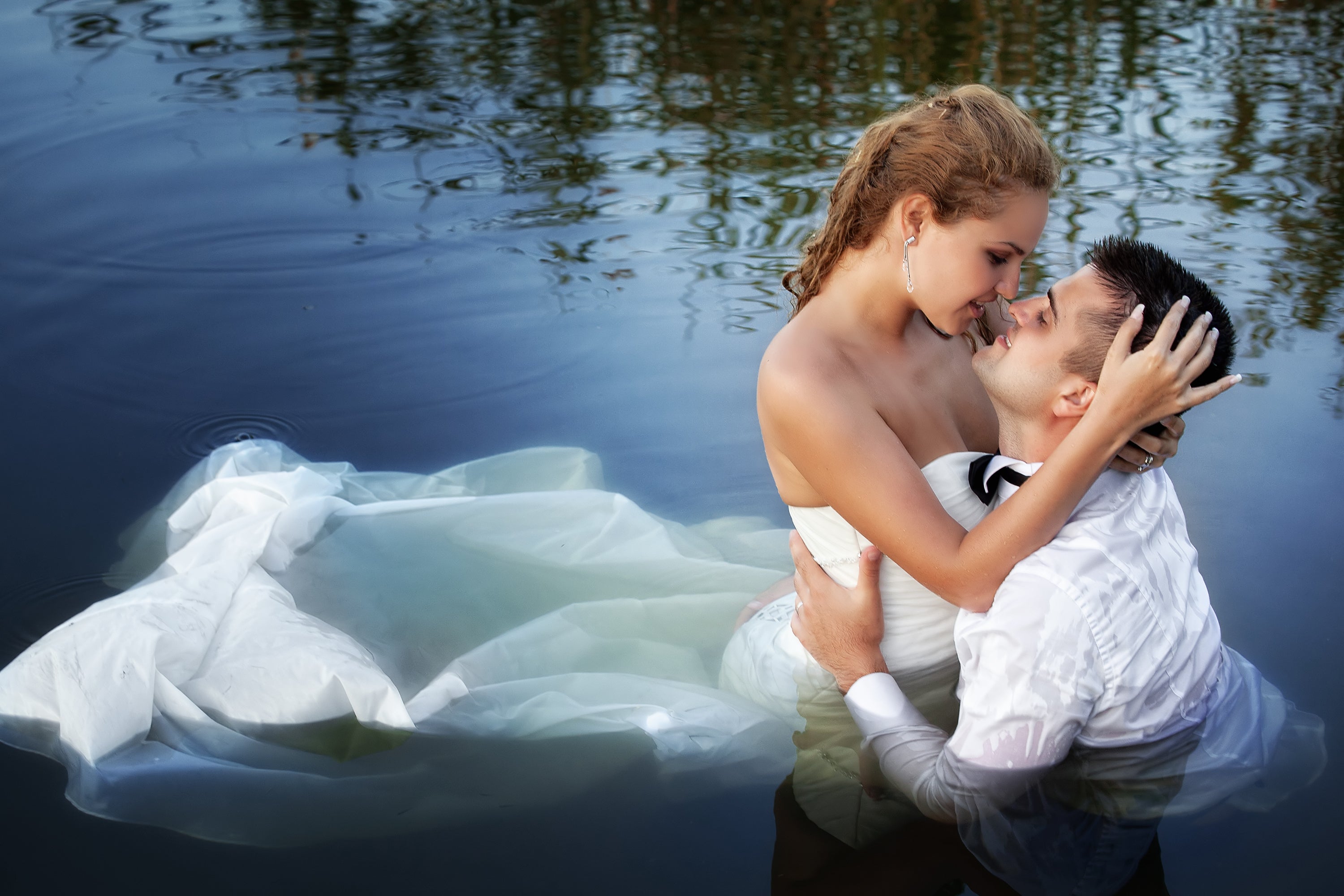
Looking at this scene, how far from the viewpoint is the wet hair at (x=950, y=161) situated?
1.88 meters

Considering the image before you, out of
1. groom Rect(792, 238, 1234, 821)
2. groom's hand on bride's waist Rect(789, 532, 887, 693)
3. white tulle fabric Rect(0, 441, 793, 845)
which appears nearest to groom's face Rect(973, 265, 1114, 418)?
groom Rect(792, 238, 1234, 821)

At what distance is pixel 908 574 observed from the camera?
6.79 ft

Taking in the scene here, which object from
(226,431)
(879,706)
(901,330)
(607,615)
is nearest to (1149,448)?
(901,330)

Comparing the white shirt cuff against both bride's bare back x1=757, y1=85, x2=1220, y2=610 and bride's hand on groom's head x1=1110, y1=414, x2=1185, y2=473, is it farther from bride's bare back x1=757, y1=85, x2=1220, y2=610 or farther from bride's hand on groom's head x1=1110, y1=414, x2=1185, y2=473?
bride's hand on groom's head x1=1110, y1=414, x2=1185, y2=473

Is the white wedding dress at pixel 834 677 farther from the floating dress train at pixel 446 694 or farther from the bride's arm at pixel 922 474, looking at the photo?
the bride's arm at pixel 922 474

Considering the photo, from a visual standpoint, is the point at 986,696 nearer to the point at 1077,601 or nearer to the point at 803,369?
the point at 1077,601

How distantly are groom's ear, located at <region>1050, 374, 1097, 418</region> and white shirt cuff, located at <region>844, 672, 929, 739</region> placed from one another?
0.59m

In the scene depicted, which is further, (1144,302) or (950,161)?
(950,161)

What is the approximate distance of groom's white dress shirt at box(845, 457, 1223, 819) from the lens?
1.74 metres

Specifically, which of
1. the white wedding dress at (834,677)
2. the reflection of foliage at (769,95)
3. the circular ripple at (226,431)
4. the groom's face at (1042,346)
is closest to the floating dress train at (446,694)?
the white wedding dress at (834,677)

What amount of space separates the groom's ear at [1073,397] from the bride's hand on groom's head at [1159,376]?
0.12m

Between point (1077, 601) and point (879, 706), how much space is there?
468 millimetres

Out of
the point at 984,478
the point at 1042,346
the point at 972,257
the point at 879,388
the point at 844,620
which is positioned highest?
the point at 972,257

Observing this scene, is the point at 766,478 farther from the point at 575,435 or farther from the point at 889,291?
the point at 889,291
